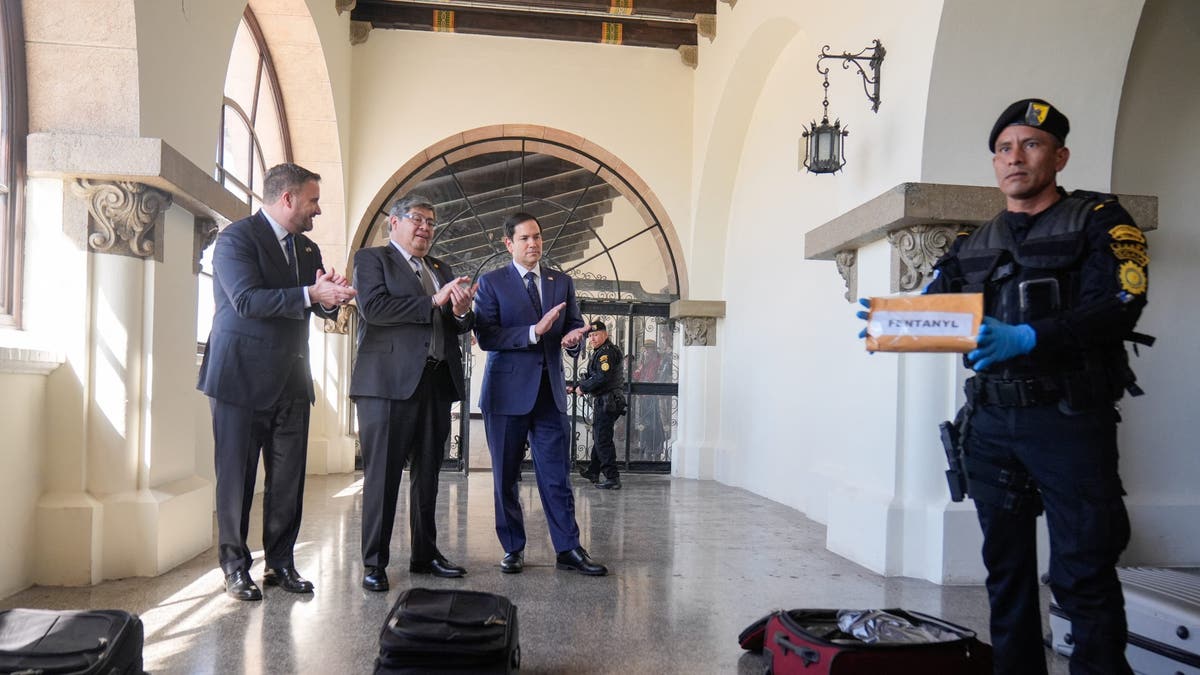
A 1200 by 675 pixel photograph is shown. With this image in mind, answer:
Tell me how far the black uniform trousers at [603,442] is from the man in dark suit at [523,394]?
422 centimetres

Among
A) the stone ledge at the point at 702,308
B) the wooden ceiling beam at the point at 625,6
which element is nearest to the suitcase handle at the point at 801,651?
the stone ledge at the point at 702,308

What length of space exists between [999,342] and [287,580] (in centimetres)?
313

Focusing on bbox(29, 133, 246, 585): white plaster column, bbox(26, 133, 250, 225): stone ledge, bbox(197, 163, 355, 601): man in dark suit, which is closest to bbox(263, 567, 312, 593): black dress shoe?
bbox(197, 163, 355, 601): man in dark suit

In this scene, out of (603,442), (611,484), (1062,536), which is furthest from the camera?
(603,442)

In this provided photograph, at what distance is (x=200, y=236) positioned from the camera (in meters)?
5.02

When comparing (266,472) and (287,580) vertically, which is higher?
(266,472)

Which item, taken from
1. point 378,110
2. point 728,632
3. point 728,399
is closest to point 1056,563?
point 728,632

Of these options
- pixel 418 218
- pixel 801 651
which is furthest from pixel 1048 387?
Result: pixel 418 218

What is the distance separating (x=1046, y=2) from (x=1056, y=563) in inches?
123

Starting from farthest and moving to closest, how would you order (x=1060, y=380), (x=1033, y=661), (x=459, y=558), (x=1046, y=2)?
(x=459, y=558) → (x=1046, y=2) → (x=1033, y=661) → (x=1060, y=380)

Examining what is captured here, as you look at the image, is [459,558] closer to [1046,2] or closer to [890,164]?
[890,164]

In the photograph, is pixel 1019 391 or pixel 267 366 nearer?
pixel 1019 391

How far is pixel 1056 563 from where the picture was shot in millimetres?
2412

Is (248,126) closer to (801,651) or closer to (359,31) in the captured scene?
(359,31)
